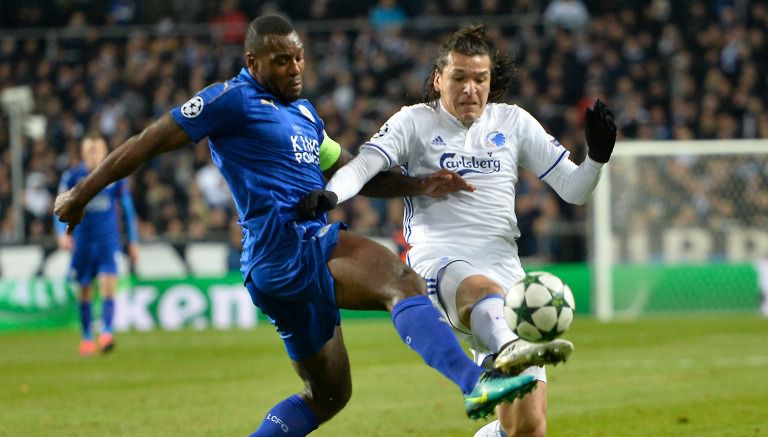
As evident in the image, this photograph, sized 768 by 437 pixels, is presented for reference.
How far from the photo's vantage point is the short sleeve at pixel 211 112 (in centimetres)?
519

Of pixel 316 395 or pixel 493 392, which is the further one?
pixel 316 395

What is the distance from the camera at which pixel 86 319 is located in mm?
14156

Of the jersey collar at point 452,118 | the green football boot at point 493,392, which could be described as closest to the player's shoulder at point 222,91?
the jersey collar at point 452,118

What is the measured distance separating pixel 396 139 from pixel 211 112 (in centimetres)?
112

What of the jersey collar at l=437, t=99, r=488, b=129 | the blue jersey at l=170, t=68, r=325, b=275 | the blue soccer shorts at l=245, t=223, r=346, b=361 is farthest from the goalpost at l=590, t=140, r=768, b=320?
the blue jersey at l=170, t=68, r=325, b=275

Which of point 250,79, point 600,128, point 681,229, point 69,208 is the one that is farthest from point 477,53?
point 681,229

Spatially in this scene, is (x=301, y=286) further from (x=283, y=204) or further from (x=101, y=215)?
(x=101, y=215)

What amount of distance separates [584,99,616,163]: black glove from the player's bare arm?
1.84 meters

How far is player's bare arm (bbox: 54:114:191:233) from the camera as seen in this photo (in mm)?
5184

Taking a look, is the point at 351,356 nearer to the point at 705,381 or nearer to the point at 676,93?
the point at 705,381

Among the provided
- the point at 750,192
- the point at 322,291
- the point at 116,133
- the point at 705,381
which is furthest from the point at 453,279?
the point at 116,133

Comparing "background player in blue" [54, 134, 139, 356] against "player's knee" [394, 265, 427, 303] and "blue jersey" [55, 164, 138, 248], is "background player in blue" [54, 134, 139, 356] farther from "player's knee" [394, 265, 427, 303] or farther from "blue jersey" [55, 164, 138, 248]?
"player's knee" [394, 265, 427, 303]

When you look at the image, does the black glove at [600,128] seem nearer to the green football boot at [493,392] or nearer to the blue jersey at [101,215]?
the green football boot at [493,392]

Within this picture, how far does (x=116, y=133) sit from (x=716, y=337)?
1123 cm
